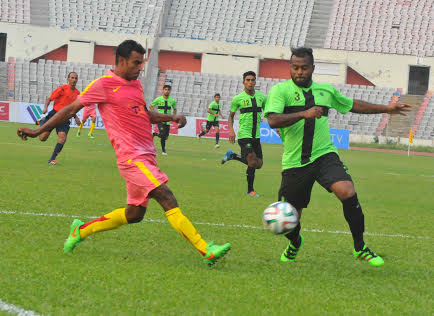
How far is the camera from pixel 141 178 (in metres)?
5.58

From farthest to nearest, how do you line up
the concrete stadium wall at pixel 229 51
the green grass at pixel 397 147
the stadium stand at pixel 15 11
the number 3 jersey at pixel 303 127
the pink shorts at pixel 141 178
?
the stadium stand at pixel 15 11, the concrete stadium wall at pixel 229 51, the green grass at pixel 397 147, the number 3 jersey at pixel 303 127, the pink shorts at pixel 141 178

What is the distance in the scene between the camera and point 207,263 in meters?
5.51

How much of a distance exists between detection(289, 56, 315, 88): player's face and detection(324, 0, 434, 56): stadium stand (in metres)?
38.1

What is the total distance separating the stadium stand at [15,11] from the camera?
144 ft

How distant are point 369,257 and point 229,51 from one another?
3790 cm

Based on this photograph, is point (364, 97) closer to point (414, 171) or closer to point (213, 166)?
point (414, 171)

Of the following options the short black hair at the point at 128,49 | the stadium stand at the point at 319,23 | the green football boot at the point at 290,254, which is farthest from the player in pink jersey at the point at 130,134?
the stadium stand at the point at 319,23

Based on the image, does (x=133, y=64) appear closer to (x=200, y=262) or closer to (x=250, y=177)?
(x=200, y=262)

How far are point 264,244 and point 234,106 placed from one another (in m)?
6.01

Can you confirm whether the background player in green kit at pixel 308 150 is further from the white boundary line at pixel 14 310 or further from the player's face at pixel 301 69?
the white boundary line at pixel 14 310

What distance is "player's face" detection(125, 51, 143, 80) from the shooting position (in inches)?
226

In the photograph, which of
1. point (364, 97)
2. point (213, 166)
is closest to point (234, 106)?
point (213, 166)

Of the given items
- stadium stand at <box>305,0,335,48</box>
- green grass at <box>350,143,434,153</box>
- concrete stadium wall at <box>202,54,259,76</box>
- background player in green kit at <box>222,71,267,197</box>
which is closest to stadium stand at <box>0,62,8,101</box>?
concrete stadium wall at <box>202,54,259,76</box>

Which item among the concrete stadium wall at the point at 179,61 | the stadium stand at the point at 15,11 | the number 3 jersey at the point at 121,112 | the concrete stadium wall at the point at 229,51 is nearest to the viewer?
the number 3 jersey at the point at 121,112
